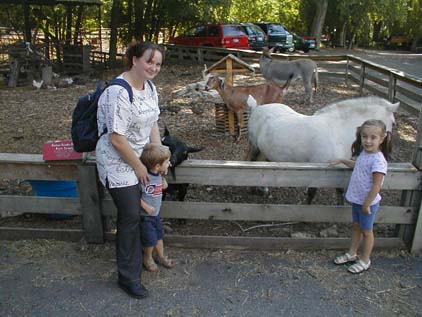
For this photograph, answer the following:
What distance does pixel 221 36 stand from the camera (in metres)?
18.3

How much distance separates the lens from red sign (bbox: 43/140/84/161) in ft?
11.0

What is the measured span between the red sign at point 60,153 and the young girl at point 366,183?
2142 mm

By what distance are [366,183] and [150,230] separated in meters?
1.65

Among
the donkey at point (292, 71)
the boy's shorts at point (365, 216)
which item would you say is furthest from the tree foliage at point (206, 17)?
the boy's shorts at point (365, 216)

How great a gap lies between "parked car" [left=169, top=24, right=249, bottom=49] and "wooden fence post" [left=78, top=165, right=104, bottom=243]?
15852mm

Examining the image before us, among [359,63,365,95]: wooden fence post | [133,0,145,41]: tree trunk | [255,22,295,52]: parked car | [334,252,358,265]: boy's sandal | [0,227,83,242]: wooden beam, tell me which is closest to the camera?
[334,252,358,265]: boy's sandal

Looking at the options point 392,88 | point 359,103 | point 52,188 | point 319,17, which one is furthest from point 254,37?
point 52,188

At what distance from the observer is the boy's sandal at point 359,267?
3268mm

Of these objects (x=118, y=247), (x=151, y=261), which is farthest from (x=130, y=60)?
(x=151, y=261)

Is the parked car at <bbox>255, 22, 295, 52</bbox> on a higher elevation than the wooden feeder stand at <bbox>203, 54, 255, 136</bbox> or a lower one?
higher

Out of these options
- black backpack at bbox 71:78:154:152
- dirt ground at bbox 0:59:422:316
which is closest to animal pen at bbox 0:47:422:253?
dirt ground at bbox 0:59:422:316

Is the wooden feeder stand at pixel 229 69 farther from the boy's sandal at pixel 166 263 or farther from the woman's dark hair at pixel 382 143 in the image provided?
the boy's sandal at pixel 166 263

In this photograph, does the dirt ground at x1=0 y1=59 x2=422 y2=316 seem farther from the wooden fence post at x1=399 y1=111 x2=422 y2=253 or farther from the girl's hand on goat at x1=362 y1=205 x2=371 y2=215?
the girl's hand on goat at x1=362 y1=205 x2=371 y2=215

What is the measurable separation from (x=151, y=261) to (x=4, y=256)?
129cm
